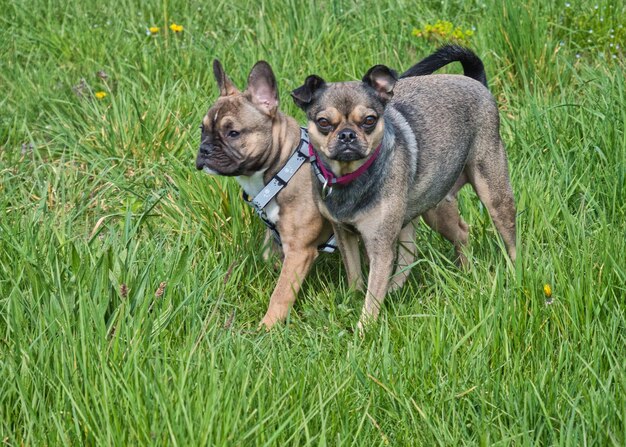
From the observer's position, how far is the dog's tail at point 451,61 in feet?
16.9

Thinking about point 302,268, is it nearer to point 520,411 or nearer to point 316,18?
point 520,411

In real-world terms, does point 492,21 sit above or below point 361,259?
above

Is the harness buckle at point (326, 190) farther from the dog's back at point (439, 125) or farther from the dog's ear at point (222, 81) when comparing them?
the dog's ear at point (222, 81)

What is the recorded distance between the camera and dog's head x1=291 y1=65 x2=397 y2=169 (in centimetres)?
428

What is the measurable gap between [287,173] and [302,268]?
1.60 ft

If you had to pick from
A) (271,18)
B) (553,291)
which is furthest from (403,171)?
(271,18)

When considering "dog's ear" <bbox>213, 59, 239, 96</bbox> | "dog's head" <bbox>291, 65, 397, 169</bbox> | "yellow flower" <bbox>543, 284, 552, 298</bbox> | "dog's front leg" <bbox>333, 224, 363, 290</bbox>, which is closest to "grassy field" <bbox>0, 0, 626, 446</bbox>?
"yellow flower" <bbox>543, 284, 552, 298</bbox>

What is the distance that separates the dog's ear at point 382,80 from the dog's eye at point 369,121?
8.0 inches

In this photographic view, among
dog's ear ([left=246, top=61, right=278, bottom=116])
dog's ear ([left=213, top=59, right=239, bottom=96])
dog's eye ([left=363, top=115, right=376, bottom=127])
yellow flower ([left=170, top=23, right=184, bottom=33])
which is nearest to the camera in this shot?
dog's eye ([left=363, top=115, right=376, bottom=127])

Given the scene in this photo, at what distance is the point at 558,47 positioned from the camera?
6.71 metres

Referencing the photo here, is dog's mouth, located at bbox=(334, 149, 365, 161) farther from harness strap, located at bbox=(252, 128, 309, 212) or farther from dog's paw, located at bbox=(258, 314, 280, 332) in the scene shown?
dog's paw, located at bbox=(258, 314, 280, 332)

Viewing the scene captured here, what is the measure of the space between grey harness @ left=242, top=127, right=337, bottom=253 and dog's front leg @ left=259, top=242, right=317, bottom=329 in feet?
0.50

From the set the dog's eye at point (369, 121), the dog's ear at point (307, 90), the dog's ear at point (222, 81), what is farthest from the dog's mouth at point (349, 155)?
the dog's ear at point (222, 81)

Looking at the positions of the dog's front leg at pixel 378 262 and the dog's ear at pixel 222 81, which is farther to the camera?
the dog's ear at pixel 222 81
